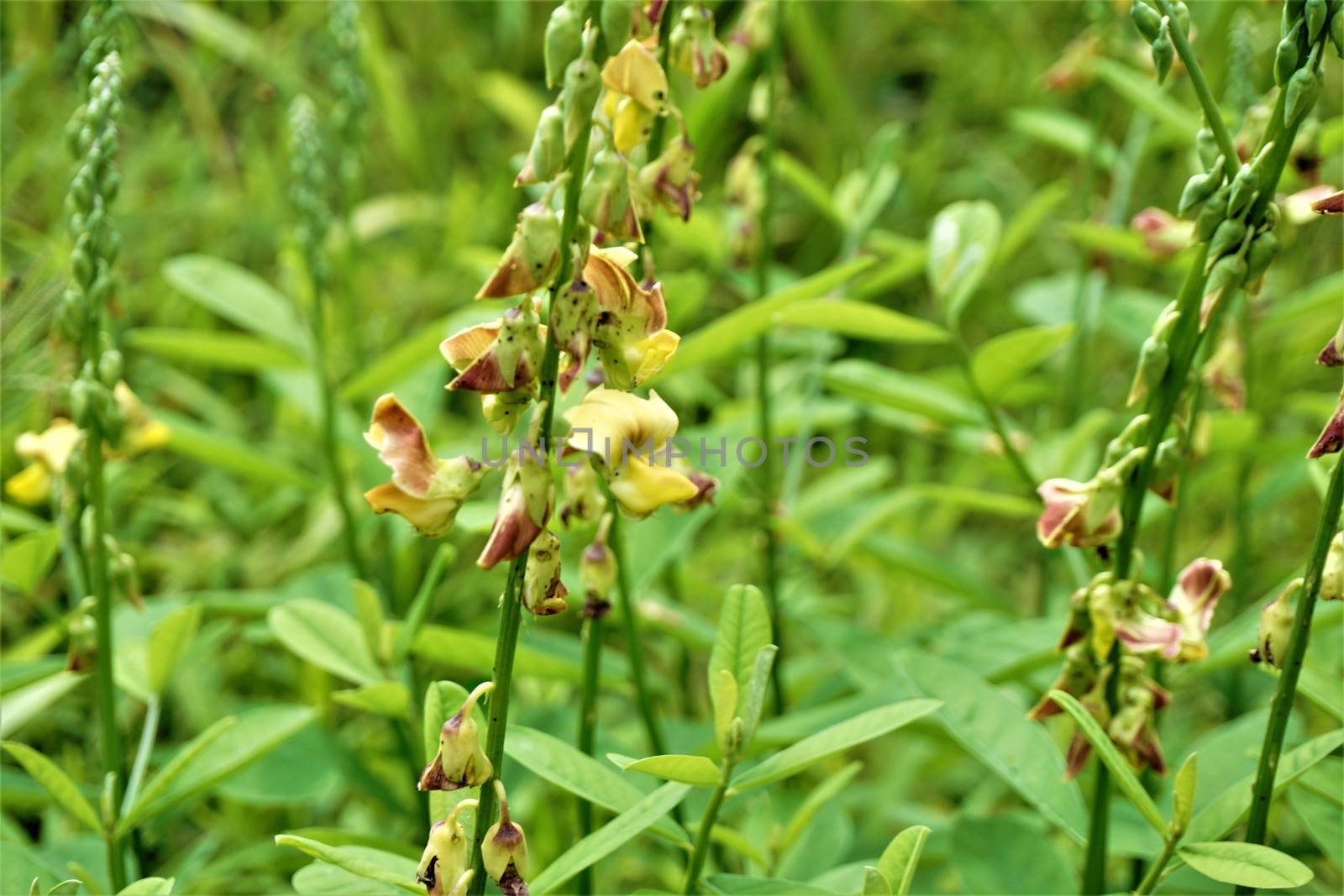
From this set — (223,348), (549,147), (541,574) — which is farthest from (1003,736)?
(223,348)

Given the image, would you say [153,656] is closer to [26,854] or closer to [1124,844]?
[26,854]

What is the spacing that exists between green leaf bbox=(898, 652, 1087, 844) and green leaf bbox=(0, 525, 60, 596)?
26.5 inches

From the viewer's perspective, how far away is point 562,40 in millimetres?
583

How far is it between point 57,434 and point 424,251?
1550 mm

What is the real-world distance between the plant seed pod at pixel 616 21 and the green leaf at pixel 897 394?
673 millimetres

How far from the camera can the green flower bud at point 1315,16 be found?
2.13 feet

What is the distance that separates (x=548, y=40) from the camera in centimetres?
59

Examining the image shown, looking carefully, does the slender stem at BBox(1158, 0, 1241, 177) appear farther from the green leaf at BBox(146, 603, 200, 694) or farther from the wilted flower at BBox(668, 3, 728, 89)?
the green leaf at BBox(146, 603, 200, 694)

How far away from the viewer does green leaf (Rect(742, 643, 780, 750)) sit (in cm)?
64

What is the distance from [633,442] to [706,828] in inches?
10.0

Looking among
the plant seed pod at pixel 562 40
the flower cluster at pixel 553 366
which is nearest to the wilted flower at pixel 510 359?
the flower cluster at pixel 553 366

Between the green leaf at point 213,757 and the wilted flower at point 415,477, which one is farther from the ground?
the wilted flower at point 415,477

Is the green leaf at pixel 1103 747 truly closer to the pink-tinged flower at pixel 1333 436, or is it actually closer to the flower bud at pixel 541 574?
the pink-tinged flower at pixel 1333 436

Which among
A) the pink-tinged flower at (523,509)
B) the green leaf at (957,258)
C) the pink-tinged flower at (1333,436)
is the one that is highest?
the green leaf at (957,258)
